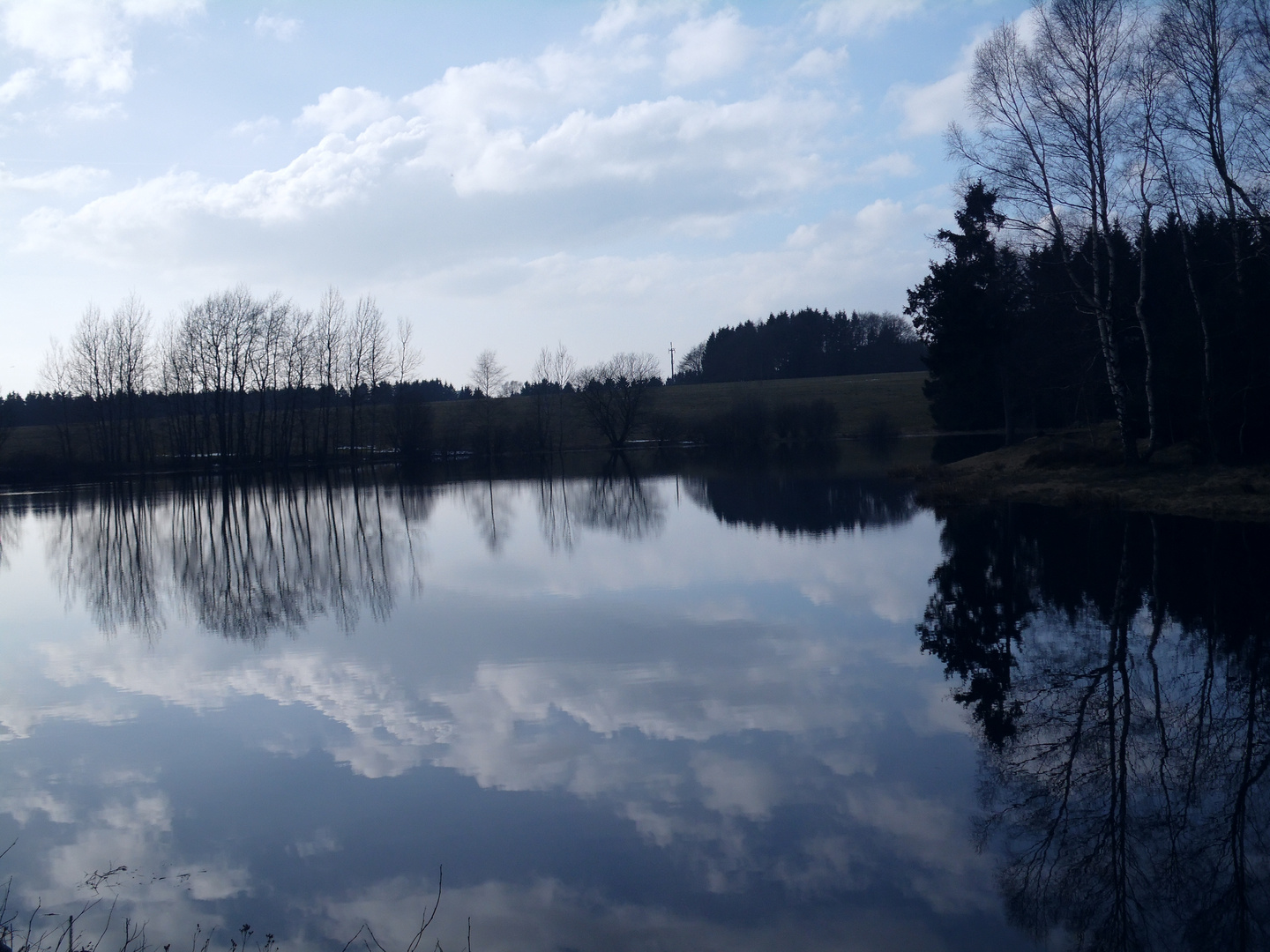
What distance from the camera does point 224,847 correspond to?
555cm

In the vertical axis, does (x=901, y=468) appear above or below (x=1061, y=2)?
below

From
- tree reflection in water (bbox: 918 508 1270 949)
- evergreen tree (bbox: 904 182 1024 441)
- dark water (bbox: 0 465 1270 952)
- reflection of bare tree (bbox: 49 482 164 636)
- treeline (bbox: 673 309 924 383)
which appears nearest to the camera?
tree reflection in water (bbox: 918 508 1270 949)

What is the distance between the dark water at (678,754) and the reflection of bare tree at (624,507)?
630cm

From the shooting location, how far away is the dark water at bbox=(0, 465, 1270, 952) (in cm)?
462

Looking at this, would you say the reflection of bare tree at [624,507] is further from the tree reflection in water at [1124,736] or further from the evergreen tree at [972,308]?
the evergreen tree at [972,308]

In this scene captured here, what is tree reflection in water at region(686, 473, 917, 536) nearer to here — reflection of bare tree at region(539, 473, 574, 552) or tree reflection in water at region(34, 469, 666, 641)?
tree reflection in water at region(34, 469, 666, 641)

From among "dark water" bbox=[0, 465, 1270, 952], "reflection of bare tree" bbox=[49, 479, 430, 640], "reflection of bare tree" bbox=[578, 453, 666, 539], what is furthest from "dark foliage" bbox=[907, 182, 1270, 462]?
"reflection of bare tree" bbox=[49, 479, 430, 640]

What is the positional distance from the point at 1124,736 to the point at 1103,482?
15.9 meters

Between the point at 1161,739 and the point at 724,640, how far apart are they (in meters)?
4.43

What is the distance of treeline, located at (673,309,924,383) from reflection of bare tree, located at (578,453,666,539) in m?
76.7

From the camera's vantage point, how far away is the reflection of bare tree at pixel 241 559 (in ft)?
42.8

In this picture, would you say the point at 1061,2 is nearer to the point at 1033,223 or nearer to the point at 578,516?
the point at 1033,223

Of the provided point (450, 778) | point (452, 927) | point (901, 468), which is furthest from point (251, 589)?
point (901, 468)

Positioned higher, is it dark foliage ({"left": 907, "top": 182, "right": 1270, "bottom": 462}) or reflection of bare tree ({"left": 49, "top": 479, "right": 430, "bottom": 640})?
dark foliage ({"left": 907, "top": 182, "right": 1270, "bottom": 462})
